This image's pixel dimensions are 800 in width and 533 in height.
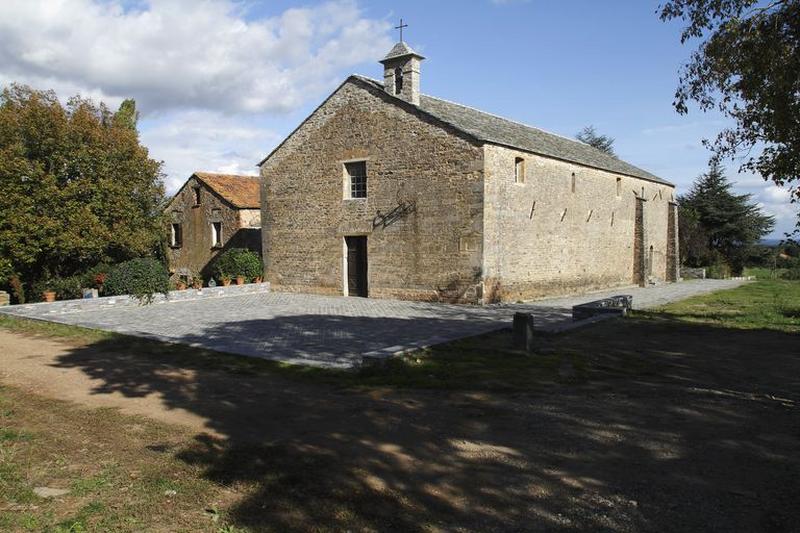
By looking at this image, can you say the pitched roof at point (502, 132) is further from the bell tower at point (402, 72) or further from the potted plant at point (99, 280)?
the potted plant at point (99, 280)

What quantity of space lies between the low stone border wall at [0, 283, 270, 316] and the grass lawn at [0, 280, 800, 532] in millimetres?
4923

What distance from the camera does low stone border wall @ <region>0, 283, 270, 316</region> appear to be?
16.0 metres

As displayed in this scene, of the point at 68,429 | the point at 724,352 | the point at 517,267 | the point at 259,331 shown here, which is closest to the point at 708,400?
the point at 724,352

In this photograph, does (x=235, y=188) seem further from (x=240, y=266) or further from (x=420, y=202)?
(x=420, y=202)

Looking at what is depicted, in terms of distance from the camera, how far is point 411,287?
1975 centimetres

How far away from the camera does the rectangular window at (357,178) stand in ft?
69.9

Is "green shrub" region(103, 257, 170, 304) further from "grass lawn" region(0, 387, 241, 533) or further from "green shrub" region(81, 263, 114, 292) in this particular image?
"grass lawn" region(0, 387, 241, 533)

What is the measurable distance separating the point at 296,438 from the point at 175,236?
26941 mm

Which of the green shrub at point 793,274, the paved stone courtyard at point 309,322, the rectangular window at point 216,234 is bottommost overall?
the paved stone courtyard at point 309,322

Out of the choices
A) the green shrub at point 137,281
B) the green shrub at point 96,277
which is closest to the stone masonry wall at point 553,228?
the green shrub at point 137,281

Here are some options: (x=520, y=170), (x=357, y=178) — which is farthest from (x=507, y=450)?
(x=357, y=178)

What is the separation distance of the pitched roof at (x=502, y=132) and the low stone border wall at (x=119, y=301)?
936 centimetres

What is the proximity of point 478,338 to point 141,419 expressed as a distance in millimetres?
7086

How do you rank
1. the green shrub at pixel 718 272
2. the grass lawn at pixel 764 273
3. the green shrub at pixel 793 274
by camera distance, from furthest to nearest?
the grass lawn at pixel 764 273, the green shrub at pixel 718 272, the green shrub at pixel 793 274
